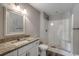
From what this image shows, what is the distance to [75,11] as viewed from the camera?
5.46ft

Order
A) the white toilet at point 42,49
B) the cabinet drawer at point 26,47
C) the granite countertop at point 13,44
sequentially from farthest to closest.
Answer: the white toilet at point 42,49 → the cabinet drawer at point 26,47 → the granite countertop at point 13,44

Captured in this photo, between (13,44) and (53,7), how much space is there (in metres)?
0.82

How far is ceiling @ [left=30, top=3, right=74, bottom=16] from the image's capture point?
164 centimetres

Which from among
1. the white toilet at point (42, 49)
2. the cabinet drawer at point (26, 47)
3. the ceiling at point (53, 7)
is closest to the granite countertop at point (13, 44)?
the cabinet drawer at point (26, 47)

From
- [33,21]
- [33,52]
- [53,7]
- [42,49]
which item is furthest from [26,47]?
[53,7]

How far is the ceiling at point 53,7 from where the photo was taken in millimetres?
1643

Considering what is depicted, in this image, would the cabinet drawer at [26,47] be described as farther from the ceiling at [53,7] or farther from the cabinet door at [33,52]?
the ceiling at [53,7]

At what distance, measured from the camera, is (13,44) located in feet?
5.10

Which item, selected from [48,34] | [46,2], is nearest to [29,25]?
[48,34]

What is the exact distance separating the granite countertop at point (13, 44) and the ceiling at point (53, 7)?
49cm

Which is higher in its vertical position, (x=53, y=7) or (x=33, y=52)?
(x=53, y=7)

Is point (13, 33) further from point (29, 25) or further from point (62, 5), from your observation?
point (62, 5)

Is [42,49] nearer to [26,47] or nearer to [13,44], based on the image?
[26,47]

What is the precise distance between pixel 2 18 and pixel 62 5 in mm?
Answer: 917
